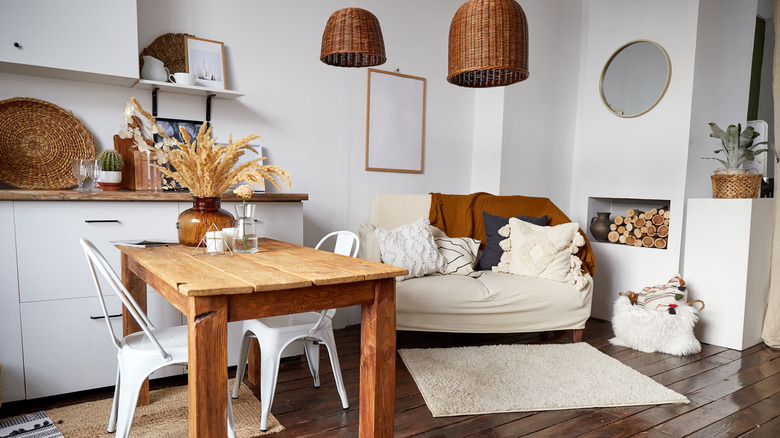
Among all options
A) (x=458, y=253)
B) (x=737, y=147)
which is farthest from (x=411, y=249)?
(x=737, y=147)

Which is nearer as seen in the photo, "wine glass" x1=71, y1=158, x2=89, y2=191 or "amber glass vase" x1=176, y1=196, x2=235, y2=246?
"amber glass vase" x1=176, y1=196, x2=235, y2=246

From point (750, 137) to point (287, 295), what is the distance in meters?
3.42

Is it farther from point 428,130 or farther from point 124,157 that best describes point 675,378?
point 124,157

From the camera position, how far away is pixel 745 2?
12.4 ft

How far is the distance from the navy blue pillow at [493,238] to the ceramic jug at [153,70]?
2303mm

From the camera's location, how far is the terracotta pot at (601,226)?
4.02 m

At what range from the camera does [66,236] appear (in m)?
2.15

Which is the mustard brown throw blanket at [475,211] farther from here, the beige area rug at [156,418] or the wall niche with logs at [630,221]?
the beige area rug at [156,418]

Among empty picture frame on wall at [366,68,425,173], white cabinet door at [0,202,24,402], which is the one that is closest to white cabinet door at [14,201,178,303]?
white cabinet door at [0,202,24,402]

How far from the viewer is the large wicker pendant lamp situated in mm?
1526

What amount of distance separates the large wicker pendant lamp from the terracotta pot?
9.25 feet

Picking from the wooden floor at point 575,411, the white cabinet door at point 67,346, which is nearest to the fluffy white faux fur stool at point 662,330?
the wooden floor at point 575,411

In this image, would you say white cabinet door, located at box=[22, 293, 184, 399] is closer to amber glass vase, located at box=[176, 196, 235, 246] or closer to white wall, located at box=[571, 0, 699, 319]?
amber glass vase, located at box=[176, 196, 235, 246]

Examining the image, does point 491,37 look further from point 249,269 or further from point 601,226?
point 601,226
